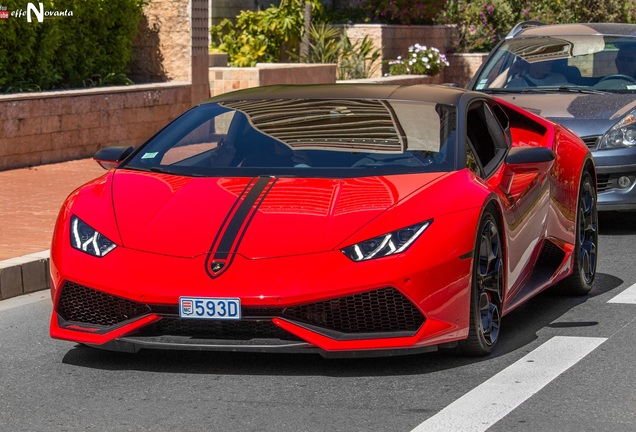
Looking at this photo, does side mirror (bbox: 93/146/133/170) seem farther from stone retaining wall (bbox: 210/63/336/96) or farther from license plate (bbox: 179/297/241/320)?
stone retaining wall (bbox: 210/63/336/96)

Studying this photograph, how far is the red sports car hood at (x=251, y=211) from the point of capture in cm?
618

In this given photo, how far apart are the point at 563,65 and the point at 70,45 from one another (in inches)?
270

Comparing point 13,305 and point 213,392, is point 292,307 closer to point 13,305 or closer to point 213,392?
point 213,392

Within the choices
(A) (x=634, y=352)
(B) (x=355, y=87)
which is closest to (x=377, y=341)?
(A) (x=634, y=352)

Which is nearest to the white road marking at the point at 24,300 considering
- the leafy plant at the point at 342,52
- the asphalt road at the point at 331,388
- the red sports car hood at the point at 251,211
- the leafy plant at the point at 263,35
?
the asphalt road at the point at 331,388

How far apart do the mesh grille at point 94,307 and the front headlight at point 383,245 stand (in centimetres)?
94

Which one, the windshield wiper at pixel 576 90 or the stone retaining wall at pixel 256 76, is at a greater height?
the windshield wiper at pixel 576 90

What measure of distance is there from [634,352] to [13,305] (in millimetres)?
3705

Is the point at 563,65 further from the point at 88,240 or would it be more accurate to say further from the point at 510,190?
the point at 88,240

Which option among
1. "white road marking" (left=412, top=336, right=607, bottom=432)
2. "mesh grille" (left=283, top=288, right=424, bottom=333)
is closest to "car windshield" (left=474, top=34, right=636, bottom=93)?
"white road marking" (left=412, top=336, right=607, bottom=432)

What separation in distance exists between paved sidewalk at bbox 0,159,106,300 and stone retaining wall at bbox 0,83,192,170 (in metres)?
0.22

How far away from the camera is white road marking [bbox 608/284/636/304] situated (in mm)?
8277

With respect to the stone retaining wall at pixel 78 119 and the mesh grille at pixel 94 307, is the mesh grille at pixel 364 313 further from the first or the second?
the stone retaining wall at pixel 78 119

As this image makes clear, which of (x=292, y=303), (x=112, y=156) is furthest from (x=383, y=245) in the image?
(x=112, y=156)
